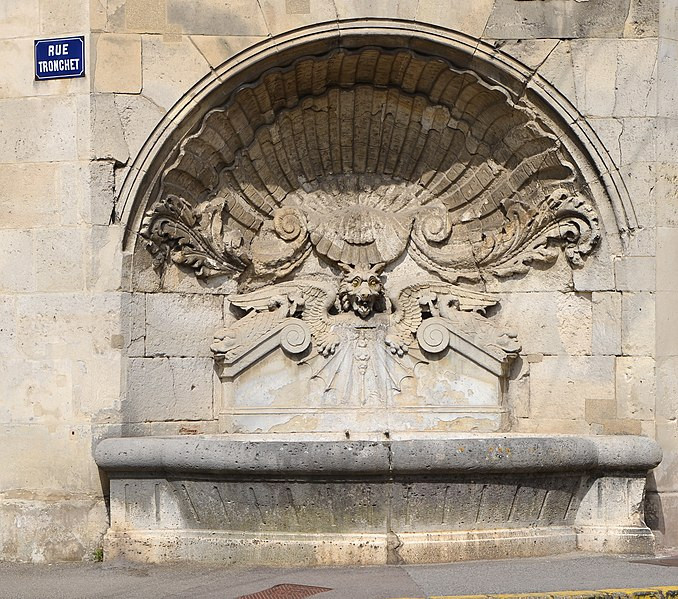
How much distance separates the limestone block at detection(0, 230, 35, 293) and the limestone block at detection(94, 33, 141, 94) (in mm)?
986

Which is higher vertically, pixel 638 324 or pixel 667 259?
pixel 667 259

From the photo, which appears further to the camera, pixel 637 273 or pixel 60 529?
pixel 637 273

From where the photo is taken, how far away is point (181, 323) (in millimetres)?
7316

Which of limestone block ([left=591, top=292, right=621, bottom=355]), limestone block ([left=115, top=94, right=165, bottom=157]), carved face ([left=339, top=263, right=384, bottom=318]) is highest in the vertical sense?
limestone block ([left=115, top=94, right=165, bottom=157])

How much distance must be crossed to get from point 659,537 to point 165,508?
9.39 ft

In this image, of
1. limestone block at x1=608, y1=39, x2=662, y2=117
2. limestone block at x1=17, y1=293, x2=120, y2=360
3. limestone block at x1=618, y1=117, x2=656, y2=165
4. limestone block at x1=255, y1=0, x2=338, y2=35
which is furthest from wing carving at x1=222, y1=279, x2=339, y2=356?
limestone block at x1=608, y1=39, x2=662, y2=117

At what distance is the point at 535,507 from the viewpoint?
6539 mm

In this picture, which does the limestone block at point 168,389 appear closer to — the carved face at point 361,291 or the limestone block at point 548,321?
the carved face at point 361,291

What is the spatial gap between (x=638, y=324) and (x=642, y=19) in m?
1.82

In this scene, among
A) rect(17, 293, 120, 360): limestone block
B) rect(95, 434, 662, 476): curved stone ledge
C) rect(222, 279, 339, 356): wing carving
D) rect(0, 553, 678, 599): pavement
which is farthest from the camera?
rect(222, 279, 339, 356): wing carving

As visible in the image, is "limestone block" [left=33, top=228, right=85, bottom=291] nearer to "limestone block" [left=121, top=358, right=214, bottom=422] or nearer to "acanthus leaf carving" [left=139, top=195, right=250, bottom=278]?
"acanthus leaf carving" [left=139, top=195, right=250, bottom=278]

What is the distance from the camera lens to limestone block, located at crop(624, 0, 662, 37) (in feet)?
23.0

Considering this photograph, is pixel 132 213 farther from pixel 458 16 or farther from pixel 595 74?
pixel 595 74

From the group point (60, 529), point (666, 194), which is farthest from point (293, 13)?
point (60, 529)
